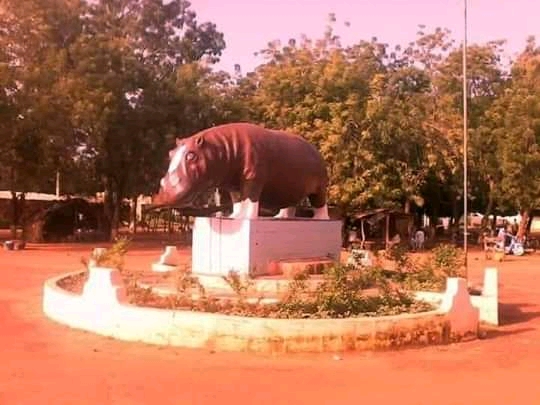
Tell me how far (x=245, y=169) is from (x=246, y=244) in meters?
1.42

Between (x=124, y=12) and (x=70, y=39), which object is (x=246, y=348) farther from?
(x=124, y=12)

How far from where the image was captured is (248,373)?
7.60m

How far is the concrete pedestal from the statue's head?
923mm

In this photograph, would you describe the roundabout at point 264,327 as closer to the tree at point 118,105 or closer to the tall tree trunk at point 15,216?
the tree at point 118,105

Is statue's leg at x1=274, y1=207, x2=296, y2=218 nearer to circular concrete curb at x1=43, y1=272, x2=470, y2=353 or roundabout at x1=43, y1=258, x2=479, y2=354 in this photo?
roundabout at x1=43, y1=258, x2=479, y2=354

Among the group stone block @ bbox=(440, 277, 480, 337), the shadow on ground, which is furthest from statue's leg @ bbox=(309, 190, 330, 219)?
stone block @ bbox=(440, 277, 480, 337)

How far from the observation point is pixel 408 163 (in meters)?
30.6

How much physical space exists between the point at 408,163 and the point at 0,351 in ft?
79.1

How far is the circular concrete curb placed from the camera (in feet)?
28.3

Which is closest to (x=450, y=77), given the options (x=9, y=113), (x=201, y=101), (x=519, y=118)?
(x=519, y=118)

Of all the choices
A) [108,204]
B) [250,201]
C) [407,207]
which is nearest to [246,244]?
[250,201]

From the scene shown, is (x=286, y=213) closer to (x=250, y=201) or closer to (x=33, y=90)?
(x=250, y=201)

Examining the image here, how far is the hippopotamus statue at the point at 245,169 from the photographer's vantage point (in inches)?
486

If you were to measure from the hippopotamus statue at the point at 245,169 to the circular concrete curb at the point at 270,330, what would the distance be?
3.27 m
